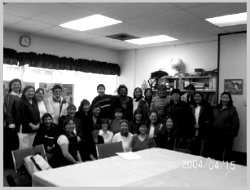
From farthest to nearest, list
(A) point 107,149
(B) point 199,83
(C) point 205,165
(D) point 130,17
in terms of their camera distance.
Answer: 1. (B) point 199,83
2. (D) point 130,17
3. (A) point 107,149
4. (C) point 205,165

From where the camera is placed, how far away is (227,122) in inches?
164

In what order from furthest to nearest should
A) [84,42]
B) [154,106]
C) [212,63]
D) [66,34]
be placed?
[84,42]
[212,63]
[66,34]
[154,106]

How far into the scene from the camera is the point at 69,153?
3.26m

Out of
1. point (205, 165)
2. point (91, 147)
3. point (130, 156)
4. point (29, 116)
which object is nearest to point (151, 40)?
point (91, 147)

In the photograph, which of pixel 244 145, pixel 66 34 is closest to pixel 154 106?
pixel 244 145

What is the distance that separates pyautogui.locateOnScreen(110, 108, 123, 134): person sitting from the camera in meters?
3.94

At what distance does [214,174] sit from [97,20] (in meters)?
2.93

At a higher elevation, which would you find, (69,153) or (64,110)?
(64,110)

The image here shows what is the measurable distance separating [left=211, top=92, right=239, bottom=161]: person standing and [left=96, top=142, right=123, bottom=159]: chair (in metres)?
2.07

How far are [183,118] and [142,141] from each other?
95 cm

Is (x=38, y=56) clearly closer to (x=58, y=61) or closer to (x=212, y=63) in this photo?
(x=58, y=61)

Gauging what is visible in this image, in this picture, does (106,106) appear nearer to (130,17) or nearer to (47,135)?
(47,135)

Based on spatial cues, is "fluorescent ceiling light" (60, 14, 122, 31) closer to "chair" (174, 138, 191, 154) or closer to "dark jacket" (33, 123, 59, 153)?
"dark jacket" (33, 123, 59, 153)

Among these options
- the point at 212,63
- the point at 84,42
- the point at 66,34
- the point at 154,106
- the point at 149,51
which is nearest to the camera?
the point at 154,106
